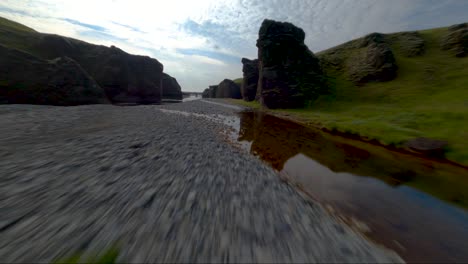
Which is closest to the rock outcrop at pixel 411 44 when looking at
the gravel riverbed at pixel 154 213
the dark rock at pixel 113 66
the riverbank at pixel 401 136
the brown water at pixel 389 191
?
the riverbank at pixel 401 136

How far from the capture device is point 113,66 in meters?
78.8

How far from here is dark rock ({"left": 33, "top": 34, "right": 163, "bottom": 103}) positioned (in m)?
63.0

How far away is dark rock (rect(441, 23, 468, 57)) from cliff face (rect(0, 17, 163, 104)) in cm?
10955

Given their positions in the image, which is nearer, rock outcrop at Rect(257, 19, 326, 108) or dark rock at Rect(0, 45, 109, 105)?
dark rock at Rect(0, 45, 109, 105)

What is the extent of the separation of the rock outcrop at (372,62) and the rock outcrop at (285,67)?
1269 centimetres

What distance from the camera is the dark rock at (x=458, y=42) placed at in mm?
50744

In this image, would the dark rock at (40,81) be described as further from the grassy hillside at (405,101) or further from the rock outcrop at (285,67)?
the grassy hillside at (405,101)

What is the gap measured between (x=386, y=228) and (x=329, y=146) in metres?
12.4

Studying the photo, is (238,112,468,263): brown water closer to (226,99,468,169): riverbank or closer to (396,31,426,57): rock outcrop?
(226,99,468,169): riverbank

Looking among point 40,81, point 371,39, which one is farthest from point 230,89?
point 40,81

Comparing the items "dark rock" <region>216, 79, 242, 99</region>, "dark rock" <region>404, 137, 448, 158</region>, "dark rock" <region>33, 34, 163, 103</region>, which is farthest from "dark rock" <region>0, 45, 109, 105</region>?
"dark rock" <region>216, 79, 242, 99</region>

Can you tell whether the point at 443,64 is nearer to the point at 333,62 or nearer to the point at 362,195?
the point at 333,62

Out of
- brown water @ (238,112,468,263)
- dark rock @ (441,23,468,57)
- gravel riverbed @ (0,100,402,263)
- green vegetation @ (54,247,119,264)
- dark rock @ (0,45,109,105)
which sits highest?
dark rock @ (441,23,468,57)

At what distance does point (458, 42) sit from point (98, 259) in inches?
3687
